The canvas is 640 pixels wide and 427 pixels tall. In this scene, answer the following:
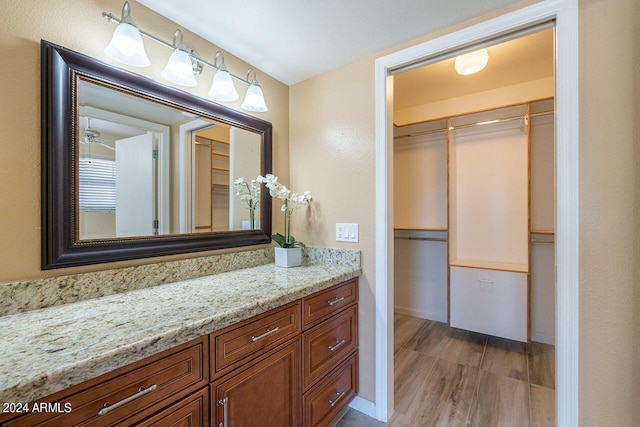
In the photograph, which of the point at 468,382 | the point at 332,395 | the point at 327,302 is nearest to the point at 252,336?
the point at 327,302

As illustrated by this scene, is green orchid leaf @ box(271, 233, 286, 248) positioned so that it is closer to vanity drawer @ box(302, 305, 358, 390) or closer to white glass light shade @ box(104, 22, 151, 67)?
vanity drawer @ box(302, 305, 358, 390)

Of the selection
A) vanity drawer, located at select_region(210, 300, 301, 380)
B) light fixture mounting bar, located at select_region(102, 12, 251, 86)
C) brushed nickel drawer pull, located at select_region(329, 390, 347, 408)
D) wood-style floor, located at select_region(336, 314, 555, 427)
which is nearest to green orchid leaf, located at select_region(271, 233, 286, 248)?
vanity drawer, located at select_region(210, 300, 301, 380)

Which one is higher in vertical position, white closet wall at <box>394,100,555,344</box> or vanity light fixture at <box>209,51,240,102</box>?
vanity light fixture at <box>209,51,240,102</box>

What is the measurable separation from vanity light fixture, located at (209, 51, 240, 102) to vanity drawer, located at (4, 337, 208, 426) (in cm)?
126

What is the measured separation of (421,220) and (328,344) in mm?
2028

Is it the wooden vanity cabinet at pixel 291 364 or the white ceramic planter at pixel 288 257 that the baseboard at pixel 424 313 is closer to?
the wooden vanity cabinet at pixel 291 364

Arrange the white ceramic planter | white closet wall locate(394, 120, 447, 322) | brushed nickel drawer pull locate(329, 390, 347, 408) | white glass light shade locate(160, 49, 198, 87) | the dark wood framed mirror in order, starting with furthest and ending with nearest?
white closet wall locate(394, 120, 447, 322) < the white ceramic planter < brushed nickel drawer pull locate(329, 390, 347, 408) < white glass light shade locate(160, 49, 198, 87) < the dark wood framed mirror

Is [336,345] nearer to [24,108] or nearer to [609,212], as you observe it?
[609,212]

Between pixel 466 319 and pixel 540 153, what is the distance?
1.66 m

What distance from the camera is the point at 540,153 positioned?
95.7 inches

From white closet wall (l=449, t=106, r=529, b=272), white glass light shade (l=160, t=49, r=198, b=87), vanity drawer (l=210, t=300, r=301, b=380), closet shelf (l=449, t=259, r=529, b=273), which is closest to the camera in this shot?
vanity drawer (l=210, t=300, r=301, b=380)

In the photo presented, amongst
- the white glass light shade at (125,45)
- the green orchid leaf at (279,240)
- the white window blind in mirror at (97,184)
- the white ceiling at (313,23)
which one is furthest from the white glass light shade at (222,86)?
the green orchid leaf at (279,240)

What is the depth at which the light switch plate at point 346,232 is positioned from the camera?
5.75 ft

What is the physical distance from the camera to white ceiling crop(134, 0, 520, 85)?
4.19 ft
